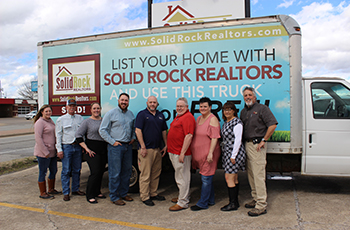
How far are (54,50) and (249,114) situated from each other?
161 inches

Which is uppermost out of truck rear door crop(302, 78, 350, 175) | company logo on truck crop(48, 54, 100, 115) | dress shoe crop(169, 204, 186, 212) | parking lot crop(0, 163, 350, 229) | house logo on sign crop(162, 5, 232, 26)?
house logo on sign crop(162, 5, 232, 26)

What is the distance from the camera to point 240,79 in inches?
170

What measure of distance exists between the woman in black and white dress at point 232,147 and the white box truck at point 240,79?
39cm

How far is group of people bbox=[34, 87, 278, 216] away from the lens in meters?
3.93

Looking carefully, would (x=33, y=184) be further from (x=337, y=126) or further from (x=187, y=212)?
(x=337, y=126)

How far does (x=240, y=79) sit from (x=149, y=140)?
1799 mm

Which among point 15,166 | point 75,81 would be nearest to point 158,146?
point 75,81

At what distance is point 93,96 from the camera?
5066 millimetres

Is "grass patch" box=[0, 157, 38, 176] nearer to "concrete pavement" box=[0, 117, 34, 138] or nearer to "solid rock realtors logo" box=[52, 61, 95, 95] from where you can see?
"concrete pavement" box=[0, 117, 34, 138]

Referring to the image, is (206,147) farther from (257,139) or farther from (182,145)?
(257,139)

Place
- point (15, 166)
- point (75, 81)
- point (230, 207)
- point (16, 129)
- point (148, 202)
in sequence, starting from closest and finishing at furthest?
point (230, 207)
point (148, 202)
point (75, 81)
point (15, 166)
point (16, 129)

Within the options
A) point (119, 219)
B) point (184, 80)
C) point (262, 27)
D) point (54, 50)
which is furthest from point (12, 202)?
point (262, 27)

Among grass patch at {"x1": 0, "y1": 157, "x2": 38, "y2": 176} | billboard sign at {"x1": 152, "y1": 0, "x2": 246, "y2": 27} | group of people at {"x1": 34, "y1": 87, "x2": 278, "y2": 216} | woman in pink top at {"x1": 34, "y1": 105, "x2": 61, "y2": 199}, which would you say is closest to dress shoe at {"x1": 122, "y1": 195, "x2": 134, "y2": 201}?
group of people at {"x1": 34, "y1": 87, "x2": 278, "y2": 216}

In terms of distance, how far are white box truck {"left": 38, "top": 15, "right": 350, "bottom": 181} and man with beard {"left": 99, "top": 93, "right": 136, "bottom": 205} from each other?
43 cm
